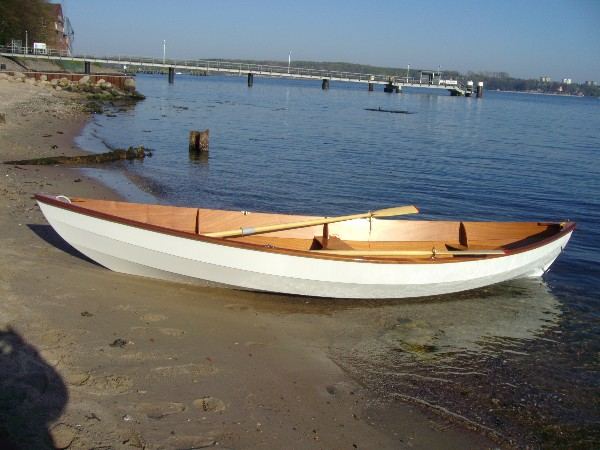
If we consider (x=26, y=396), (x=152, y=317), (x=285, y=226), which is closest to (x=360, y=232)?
(x=285, y=226)

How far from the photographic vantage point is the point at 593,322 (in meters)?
8.62

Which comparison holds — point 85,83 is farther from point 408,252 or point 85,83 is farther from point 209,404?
point 209,404

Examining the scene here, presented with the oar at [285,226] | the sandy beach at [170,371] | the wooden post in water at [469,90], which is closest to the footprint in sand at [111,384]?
the sandy beach at [170,371]

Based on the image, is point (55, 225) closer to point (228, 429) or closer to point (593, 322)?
point (228, 429)

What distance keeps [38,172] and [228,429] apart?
485 inches


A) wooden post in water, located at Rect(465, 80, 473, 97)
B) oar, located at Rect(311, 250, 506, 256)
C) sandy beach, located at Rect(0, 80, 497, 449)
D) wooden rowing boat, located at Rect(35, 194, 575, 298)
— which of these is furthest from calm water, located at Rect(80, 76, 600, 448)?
wooden post in water, located at Rect(465, 80, 473, 97)

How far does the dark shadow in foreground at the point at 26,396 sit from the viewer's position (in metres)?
4.18

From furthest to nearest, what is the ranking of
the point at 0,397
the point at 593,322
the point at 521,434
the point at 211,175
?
the point at 211,175 → the point at 593,322 → the point at 521,434 → the point at 0,397

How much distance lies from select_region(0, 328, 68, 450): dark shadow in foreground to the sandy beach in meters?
0.01

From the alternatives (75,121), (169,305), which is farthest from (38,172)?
(75,121)

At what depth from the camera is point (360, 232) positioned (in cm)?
973

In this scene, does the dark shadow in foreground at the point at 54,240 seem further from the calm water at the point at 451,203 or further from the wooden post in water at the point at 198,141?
the wooden post in water at the point at 198,141

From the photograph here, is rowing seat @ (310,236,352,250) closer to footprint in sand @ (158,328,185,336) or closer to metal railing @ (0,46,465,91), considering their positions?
footprint in sand @ (158,328,185,336)

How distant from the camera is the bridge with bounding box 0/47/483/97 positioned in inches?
2847
